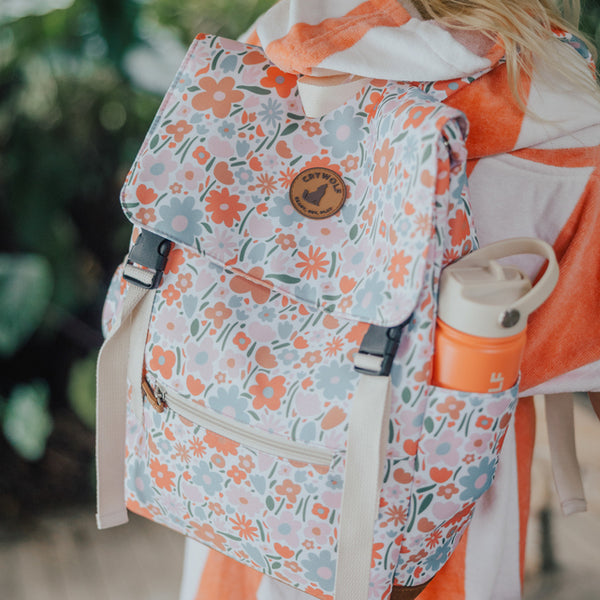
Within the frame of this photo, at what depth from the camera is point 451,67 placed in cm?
52

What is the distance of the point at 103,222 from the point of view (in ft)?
4.25

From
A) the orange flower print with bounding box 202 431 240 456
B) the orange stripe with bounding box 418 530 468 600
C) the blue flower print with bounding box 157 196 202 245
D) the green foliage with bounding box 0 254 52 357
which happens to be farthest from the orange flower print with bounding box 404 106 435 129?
the green foliage with bounding box 0 254 52 357

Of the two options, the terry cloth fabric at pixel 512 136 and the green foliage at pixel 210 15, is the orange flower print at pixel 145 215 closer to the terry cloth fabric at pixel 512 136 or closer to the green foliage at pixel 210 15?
the terry cloth fabric at pixel 512 136

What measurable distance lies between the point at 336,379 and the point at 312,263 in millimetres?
A: 107

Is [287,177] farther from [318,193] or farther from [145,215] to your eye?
[145,215]

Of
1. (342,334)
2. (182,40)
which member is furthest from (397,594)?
(182,40)

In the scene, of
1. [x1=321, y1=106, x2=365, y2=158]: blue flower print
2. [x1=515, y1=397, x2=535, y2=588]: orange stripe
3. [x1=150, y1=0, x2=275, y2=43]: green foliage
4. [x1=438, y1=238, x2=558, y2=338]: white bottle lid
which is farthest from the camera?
[x1=150, y1=0, x2=275, y2=43]: green foliage

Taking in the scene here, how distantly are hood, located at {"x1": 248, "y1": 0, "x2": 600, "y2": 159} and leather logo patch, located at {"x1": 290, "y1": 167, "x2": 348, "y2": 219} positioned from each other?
0.09 meters

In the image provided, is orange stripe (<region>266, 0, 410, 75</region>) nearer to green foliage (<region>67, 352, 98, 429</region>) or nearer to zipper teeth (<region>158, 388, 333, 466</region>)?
zipper teeth (<region>158, 388, 333, 466</region>)

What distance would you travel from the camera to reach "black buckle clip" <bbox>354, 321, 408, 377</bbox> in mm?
500

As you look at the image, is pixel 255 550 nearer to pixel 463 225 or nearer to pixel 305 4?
pixel 463 225

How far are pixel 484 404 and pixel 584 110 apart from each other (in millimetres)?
268

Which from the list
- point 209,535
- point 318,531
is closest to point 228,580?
point 209,535

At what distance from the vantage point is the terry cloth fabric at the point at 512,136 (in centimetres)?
53
